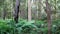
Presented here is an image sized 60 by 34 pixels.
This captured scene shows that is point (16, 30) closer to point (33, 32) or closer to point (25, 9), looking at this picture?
point (33, 32)

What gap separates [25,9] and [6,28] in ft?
59.3

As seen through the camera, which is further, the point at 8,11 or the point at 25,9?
the point at 25,9

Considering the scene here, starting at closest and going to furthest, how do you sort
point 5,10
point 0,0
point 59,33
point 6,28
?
point 59,33
point 6,28
point 0,0
point 5,10

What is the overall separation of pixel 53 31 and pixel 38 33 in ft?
2.86

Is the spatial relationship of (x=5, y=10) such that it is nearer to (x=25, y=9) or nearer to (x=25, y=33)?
(x=25, y=9)

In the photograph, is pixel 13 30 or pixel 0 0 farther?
pixel 0 0

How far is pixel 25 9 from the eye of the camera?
26781mm

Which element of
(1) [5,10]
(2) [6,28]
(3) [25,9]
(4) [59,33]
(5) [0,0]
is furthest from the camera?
(3) [25,9]

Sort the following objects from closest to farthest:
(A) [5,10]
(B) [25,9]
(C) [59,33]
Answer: (C) [59,33] → (A) [5,10] → (B) [25,9]

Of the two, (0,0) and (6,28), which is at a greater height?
(0,0)

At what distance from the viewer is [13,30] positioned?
9047 millimetres

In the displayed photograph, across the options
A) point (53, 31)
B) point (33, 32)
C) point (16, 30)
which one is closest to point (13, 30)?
point (16, 30)

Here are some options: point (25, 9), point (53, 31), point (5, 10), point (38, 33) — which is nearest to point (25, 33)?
point (38, 33)

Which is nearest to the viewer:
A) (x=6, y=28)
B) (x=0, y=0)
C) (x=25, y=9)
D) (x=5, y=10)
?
(x=6, y=28)
